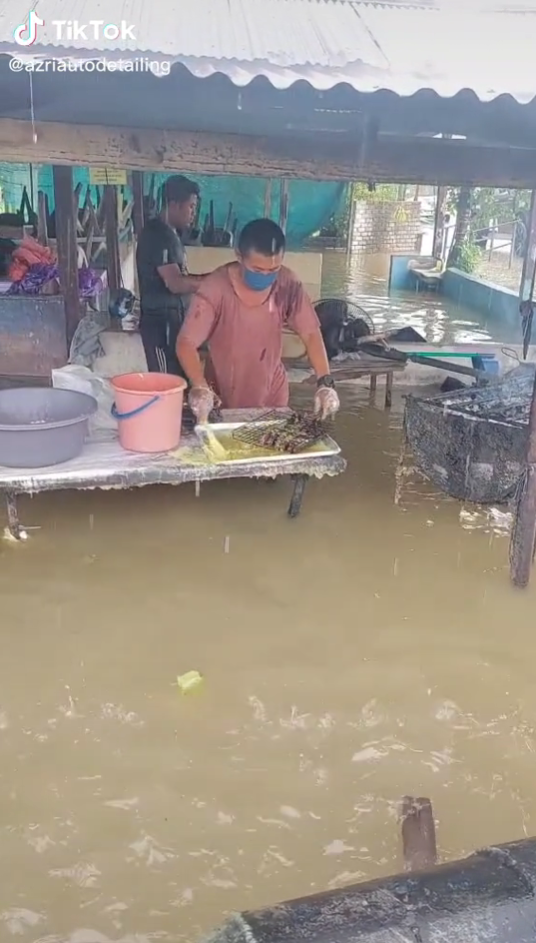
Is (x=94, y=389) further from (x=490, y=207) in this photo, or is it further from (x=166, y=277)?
(x=490, y=207)

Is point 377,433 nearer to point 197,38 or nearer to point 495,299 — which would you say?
point 197,38

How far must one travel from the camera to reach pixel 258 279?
4.56 meters

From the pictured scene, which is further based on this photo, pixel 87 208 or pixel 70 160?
pixel 87 208

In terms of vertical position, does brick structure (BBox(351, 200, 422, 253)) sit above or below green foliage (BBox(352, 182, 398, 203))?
below

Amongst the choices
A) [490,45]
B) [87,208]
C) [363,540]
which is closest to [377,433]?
[363,540]

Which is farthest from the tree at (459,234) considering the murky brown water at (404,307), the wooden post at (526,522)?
the wooden post at (526,522)

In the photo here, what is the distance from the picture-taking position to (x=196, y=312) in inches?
182

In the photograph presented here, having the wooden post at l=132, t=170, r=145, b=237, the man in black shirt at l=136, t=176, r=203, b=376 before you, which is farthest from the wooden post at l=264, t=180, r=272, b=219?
the man in black shirt at l=136, t=176, r=203, b=376

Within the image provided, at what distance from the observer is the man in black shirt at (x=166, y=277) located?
5.75 meters

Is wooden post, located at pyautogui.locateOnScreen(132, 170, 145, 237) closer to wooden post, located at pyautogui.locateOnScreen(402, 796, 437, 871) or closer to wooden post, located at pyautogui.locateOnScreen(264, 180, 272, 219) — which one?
wooden post, located at pyautogui.locateOnScreen(264, 180, 272, 219)

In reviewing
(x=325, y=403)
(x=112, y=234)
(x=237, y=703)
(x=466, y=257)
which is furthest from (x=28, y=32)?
(x=466, y=257)

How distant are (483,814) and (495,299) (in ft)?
37.4

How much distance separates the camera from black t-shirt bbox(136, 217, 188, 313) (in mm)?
5820

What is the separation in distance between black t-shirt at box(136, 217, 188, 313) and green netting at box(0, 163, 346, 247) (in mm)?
5642
